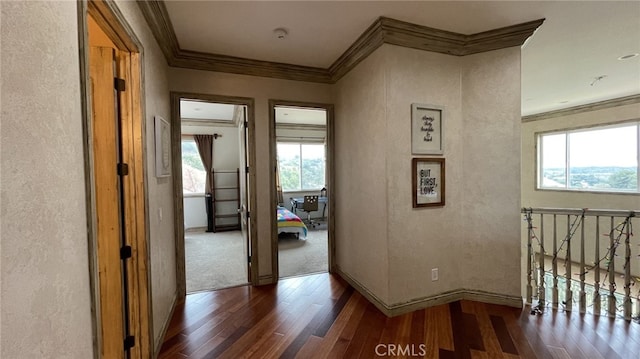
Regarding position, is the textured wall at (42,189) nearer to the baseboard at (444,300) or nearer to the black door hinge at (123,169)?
the black door hinge at (123,169)

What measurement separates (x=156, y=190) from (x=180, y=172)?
0.88 meters

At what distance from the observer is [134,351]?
6.34ft

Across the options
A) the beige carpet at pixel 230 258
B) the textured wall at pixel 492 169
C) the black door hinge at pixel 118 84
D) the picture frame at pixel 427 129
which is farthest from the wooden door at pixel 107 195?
the textured wall at pixel 492 169

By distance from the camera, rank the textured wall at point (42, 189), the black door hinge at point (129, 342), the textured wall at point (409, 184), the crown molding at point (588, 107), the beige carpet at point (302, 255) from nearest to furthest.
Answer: the textured wall at point (42, 189), the black door hinge at point (129, 342), the textured wall at point (409, 184), the beige carpet at point (302, 255), the crown molding at point (588, 107)

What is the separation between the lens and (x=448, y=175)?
9.37ft

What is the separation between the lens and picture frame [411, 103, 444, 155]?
8.84 feet

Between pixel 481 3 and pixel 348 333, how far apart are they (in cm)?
292

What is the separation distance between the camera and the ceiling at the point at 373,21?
2.27 meters

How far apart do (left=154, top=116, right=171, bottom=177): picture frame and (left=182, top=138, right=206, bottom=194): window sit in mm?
4575

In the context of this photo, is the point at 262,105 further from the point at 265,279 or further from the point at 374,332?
the point at 374,332

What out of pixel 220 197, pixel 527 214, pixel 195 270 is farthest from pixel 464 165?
pixel 220 197

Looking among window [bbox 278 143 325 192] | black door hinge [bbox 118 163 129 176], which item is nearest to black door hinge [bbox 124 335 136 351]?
black door hinge [bbox 118 163 129 176]

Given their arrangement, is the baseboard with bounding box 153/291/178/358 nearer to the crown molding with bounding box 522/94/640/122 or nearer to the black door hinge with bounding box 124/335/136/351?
the black door hinge with bounding box 124/335/136/351

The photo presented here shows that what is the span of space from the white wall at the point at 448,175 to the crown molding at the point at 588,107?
13.9 feet
